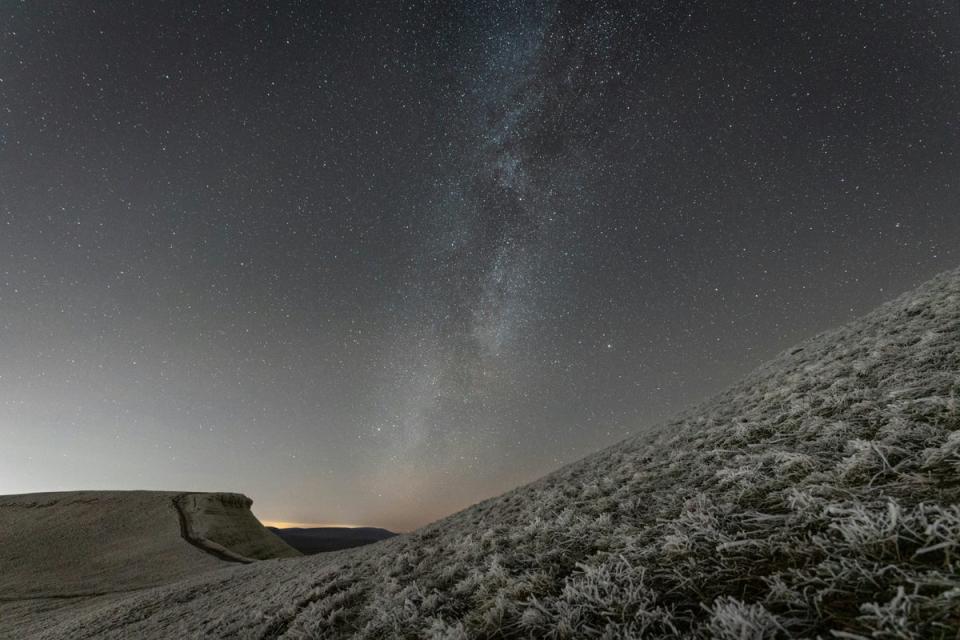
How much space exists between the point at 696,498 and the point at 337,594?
632cm

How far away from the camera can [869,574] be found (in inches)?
103

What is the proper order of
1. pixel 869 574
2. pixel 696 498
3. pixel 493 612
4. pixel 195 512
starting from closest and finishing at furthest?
pixel 869 574, pixel 493 612, pixel 696 498, pixel 195 512

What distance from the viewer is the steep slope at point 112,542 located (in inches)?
989

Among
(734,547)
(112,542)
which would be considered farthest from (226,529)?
(734,547)

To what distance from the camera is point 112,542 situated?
116ft

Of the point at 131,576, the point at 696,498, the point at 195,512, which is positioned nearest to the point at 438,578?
the point at 696,498

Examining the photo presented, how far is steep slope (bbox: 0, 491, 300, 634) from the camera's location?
82.4 feet

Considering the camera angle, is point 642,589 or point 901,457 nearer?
point 642,589

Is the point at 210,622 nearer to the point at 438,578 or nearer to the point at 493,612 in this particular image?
the point at 438,578

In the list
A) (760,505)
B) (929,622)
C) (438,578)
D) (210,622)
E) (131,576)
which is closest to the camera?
(929,622)

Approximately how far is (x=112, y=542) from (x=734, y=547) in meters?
51.6

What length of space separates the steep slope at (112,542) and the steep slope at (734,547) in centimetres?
2326

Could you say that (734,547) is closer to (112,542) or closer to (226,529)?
(226,529)

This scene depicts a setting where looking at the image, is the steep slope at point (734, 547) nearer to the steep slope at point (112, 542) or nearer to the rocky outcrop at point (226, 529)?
the steep slope at point (112, 542)
